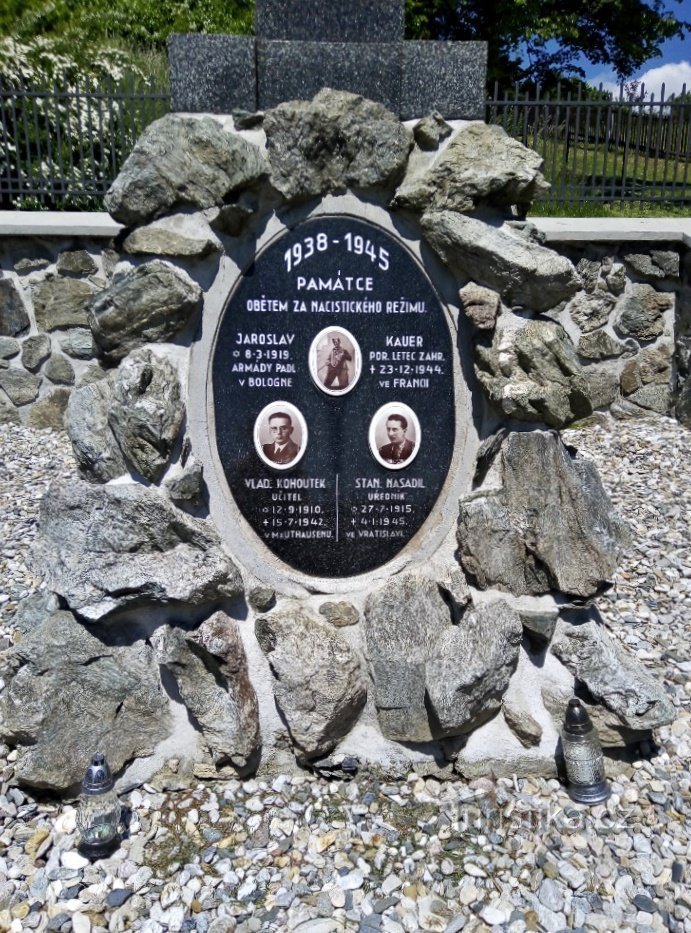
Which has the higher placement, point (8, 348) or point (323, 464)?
point (8, 348)

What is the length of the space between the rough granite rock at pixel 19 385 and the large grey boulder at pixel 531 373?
15.4 ft

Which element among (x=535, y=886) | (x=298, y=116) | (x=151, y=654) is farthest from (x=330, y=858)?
(x=298, y=116)

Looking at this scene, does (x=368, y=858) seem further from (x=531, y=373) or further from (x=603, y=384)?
(x=603, y=384)

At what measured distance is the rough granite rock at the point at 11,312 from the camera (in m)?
6.44

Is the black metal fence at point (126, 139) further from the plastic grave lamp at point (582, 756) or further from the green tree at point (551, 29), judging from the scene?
the green tree at point (551, 29)

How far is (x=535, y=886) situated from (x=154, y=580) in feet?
4.97

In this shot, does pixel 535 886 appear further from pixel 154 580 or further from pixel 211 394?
pixel 211 394

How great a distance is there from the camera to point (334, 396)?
3.00 meters

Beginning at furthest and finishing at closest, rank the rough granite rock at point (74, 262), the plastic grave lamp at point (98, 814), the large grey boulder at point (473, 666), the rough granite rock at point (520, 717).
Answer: the rough granite rock at point (74, 262) → the rough granite rock at point (520, 717) → the large grey boulder at point (473, 666) → the plastic grave lamp at point (98, 814)

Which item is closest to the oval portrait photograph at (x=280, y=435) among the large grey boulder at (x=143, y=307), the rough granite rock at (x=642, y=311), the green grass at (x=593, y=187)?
the large grey boulder at (x=143, y=307)

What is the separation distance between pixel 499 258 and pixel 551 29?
58.3 ft

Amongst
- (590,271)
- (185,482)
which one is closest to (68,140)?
(590,271)

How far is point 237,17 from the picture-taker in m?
14.9

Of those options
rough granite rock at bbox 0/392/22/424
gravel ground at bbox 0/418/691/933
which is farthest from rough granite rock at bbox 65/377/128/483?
rough granite rock at bbox 0/392/22/424
